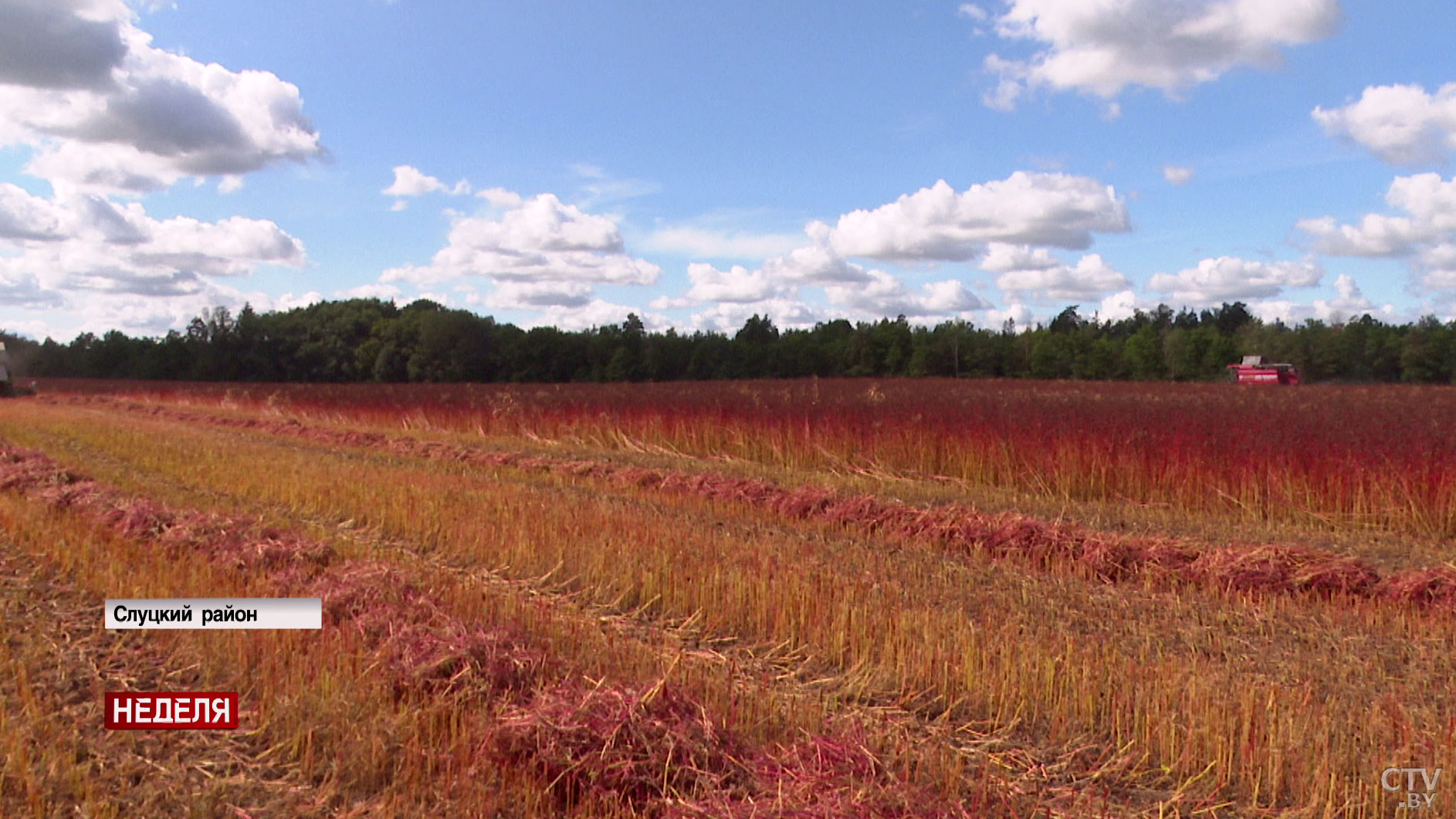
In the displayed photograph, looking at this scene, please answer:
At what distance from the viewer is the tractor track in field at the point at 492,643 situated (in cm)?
405

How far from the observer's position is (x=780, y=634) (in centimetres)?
595

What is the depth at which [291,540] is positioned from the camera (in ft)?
25.7

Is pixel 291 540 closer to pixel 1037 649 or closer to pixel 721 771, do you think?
pixel 721 771

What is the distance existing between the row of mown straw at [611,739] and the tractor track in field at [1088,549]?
→ 4988mm

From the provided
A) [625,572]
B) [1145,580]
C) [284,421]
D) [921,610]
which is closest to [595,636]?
[625,572]

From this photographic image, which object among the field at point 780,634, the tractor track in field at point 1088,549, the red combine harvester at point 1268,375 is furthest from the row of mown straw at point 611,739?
the red combine harvester at point 1268,375

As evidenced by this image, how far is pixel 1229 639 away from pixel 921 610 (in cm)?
208
